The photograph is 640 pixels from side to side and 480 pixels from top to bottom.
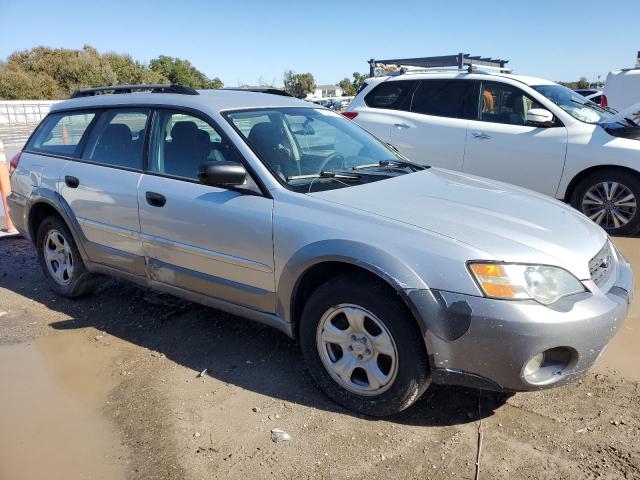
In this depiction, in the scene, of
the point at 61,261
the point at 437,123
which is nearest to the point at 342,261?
the point at 61,261

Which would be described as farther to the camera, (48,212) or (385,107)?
(385,107)

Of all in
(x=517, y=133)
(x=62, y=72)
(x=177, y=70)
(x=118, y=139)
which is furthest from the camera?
(x=177, y=70)

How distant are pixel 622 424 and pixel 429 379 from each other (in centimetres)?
103

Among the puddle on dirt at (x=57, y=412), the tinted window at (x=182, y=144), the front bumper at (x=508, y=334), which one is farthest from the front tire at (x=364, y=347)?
the tinted window at (x=182, y=144)

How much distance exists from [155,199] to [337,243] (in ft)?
4.85

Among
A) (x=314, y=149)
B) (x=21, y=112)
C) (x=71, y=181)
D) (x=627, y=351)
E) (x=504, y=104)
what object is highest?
(x=504, y=104)

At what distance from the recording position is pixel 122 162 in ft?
13.1

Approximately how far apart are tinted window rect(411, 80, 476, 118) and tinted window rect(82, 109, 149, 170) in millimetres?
4075

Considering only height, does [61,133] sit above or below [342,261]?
above

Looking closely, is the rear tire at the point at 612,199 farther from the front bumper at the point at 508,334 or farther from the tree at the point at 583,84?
the tree at the point at 583,84

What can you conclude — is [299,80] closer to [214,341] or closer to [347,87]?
[347,87]

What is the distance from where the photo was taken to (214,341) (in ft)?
12.6

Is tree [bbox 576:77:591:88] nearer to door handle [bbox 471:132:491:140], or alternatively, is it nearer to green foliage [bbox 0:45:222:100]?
green foliage [bbox 0:45:222:100]

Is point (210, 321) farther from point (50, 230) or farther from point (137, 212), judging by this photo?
point (50, 230)
